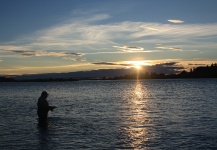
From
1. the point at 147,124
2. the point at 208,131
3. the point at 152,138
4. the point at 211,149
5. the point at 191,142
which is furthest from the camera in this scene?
the point at 147,124

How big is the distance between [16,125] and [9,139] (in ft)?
19.5

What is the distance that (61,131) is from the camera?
22000mm

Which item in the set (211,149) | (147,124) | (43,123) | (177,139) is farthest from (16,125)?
(211,149)

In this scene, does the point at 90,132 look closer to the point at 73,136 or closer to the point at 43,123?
the point at 73,136

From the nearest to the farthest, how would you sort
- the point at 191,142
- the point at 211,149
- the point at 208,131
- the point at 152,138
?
the point at 211,149, the point at 191,142, the point at 152,138, the point at 208,131

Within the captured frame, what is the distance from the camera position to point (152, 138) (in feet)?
63.3

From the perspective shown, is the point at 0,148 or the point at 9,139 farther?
the point at 9,139

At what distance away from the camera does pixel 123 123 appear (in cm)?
2597

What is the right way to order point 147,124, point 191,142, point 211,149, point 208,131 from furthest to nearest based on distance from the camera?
point 147,124
point 208,131
point 191,142
point 211,149

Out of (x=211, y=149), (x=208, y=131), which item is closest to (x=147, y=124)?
(x=208, y=131)

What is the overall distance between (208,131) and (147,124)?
5350mm

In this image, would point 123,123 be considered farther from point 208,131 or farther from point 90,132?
point 208,131

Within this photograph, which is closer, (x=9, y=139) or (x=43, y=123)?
(x=9, y=139)

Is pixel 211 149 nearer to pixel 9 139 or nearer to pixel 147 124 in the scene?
pixel 147 124
